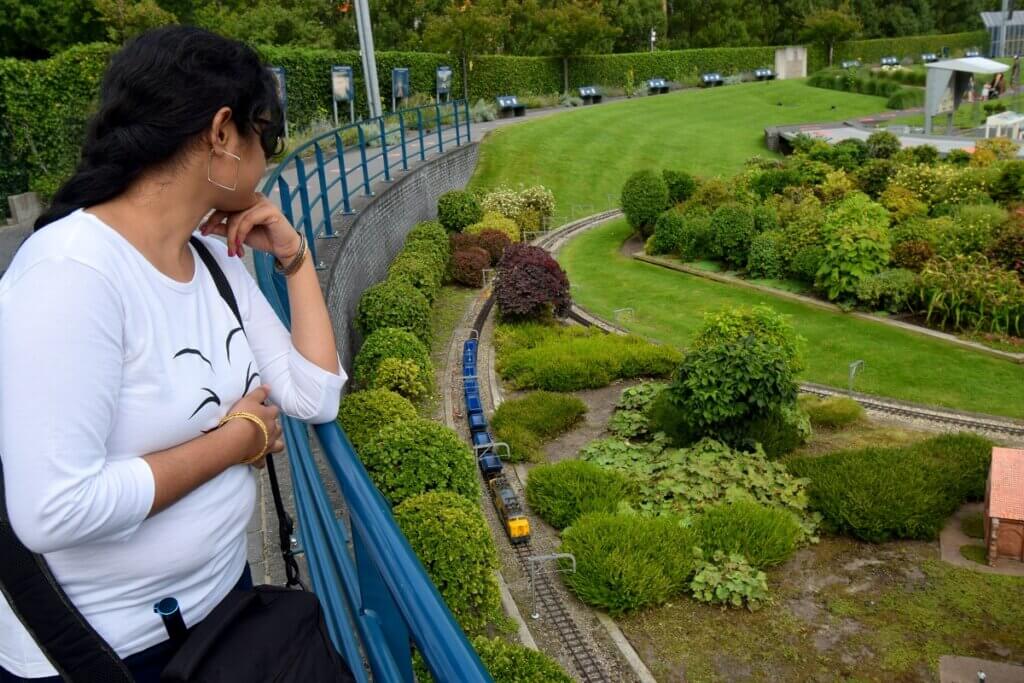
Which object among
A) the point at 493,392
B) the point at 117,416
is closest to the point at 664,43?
the point at 493,392

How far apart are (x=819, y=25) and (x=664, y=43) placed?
9711 mm

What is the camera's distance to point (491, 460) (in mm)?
9531

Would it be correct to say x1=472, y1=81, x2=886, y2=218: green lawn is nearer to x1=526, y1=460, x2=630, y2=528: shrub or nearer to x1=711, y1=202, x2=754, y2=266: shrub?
x1=711, y1=202, x2=754, y2=266: shrub

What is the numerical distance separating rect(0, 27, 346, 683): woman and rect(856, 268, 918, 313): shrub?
1408 centimetres

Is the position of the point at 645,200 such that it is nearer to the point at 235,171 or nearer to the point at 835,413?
the point at 835,413

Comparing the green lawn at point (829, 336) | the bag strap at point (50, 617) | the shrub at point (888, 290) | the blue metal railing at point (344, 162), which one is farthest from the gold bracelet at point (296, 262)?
the shrub at point (888, 290)

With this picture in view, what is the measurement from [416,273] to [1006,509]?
8.60m

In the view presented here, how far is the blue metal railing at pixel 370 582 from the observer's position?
1.24m

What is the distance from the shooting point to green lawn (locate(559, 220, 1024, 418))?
11539 mm

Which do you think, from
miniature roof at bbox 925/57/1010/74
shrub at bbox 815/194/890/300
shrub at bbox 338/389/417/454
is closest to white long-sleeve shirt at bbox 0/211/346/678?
shrub at bbox 338/389/417/454

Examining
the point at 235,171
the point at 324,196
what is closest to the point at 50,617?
the point at 235,171

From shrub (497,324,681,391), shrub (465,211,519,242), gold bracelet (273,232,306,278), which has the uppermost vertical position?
gold bracelet (273,232,306,278)

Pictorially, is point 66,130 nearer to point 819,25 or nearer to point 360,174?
point 360,174

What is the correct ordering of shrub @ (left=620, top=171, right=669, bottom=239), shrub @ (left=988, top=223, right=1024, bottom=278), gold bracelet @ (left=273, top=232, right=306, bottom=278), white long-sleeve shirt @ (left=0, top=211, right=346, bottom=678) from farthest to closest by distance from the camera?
shrub @ (left=620, top=171, right=669, bottom=239)
shrub @ (left=988, top=223, right=1024, bottom=278)
gold bracelet @ (left=273, top=232, right=306, bottom=278)
white long-sleeve shirt @ (left=0, top=211, right=346, bottom=678)
